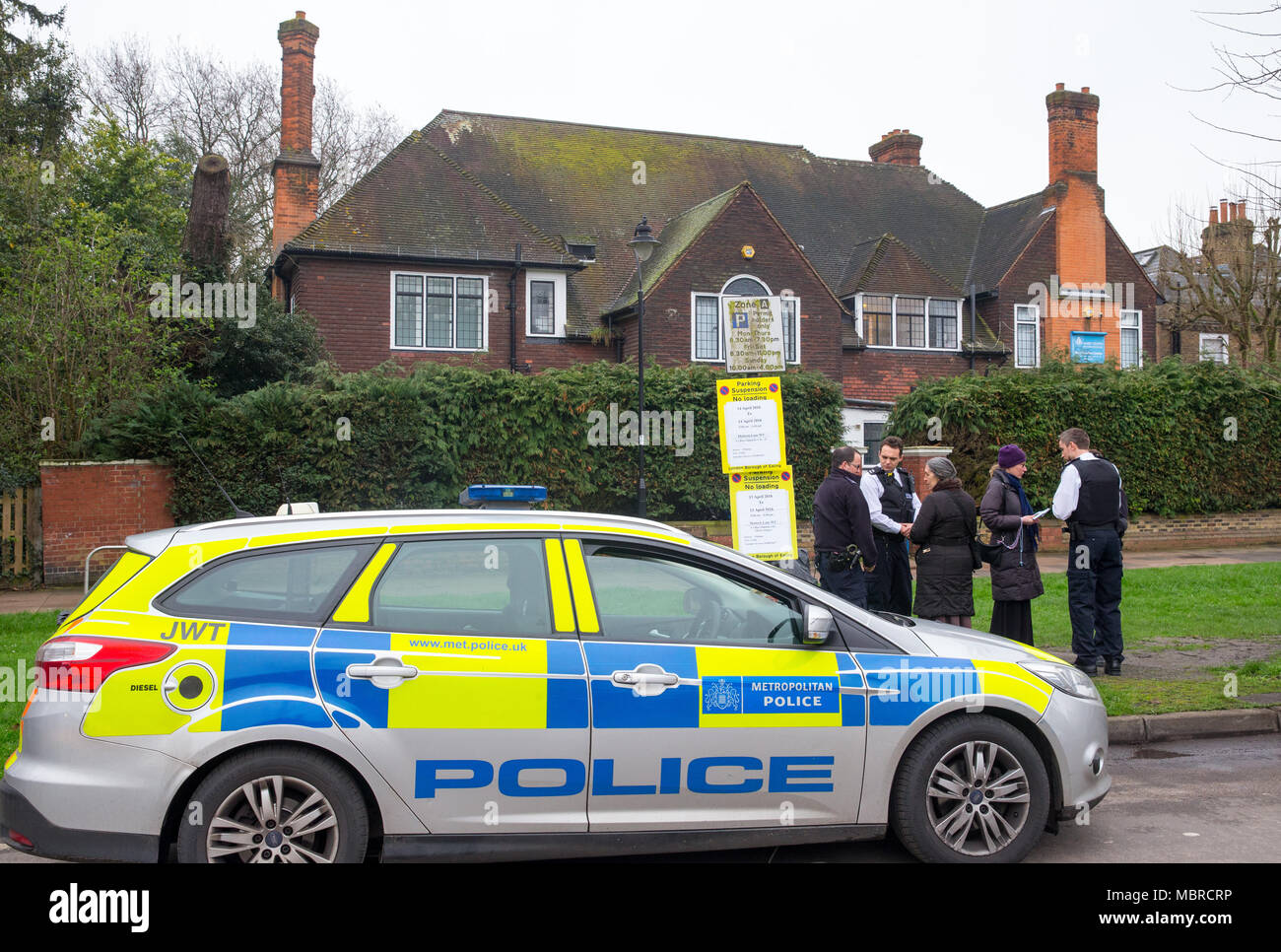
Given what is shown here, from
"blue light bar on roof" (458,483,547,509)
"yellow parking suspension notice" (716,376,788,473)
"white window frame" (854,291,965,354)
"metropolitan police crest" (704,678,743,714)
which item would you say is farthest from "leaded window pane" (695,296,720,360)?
"metropolitan police crest" (704,678,743,714)

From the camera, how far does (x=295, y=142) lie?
86.1 feet

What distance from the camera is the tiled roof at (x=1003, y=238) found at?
29.7 metres

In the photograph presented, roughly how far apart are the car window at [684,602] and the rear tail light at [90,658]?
1886 millimetres

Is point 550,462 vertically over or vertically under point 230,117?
under

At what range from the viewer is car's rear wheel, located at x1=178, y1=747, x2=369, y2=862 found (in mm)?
4363

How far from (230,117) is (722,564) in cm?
4003

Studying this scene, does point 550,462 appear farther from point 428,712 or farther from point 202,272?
point 428,712

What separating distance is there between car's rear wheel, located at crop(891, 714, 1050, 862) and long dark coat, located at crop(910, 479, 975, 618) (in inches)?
133

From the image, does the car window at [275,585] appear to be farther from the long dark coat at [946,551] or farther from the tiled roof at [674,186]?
the tiled roof at [674,186]

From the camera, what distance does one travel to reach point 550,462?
735 inches

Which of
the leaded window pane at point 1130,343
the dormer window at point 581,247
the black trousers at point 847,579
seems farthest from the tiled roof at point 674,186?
the black trousers at point 847,579

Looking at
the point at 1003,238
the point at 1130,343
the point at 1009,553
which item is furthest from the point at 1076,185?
the point at 1009,553

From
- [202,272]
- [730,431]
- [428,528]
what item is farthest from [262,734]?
[202,272]

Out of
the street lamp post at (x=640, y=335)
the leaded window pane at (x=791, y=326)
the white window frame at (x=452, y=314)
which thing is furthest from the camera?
the leaded window pane at (x=791, y=326)
